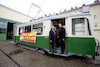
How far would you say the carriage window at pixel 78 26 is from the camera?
8.05ft

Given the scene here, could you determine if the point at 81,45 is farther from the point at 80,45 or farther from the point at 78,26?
the point at 78,26

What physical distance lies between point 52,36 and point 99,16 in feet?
59.4

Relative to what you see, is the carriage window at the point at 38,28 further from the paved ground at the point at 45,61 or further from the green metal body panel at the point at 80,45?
the green metal body panel at the point at 80,45

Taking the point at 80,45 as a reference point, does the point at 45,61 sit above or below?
below

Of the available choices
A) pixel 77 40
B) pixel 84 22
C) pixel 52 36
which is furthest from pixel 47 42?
pixel 84 22

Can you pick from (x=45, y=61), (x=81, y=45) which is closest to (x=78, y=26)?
(x=81, y=45)

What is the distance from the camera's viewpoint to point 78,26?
2559mm

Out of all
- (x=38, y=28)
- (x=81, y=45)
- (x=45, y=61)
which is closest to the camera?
(x=81, y=45)

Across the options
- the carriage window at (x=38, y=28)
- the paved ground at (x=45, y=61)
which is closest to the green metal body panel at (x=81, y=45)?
the paved ground at (x=45, y=61)

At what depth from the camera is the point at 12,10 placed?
12.1 metres

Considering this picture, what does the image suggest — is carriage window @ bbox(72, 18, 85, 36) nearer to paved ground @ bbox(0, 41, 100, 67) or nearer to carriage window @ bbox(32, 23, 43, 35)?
paved ground @ bbox(0, 41, 100, 67)

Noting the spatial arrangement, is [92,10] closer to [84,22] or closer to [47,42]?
[84,22]

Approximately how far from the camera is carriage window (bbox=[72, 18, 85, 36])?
2.45 meters

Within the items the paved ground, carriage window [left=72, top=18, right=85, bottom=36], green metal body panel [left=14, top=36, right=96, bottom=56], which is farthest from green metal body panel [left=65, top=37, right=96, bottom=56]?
the paved ground
